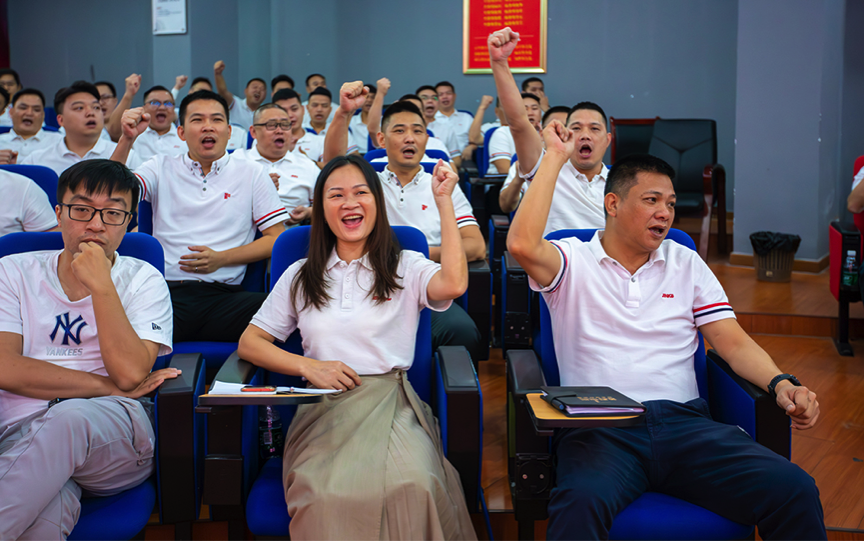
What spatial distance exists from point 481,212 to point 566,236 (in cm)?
199

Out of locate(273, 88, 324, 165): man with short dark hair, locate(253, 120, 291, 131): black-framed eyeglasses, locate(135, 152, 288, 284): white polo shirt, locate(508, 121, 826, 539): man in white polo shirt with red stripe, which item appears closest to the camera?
locate(508, 121, 826, 539): man in white polo shirt with red stripe

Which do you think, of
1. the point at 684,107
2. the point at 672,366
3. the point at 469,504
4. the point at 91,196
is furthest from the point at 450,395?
the point at 684,107

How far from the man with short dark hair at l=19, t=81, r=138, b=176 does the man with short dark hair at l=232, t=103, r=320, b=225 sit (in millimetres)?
648

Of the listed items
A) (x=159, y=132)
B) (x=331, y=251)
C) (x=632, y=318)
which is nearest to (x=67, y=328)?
(x=331, y=251)

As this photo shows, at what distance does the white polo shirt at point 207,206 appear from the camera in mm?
2543

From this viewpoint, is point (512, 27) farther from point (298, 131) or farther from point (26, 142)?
point (26, 142)

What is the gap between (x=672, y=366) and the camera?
1707mm

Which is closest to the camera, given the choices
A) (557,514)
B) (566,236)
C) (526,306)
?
(557,514)

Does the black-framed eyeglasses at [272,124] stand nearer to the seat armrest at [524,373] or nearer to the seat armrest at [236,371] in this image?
the seat armrest at [236,371]

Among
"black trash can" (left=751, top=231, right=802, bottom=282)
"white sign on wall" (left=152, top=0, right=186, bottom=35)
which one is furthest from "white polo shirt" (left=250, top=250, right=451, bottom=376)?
"white sign on wall" (left=152, top=0, right=186, bottom=35)

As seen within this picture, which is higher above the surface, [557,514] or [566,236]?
[566,236]

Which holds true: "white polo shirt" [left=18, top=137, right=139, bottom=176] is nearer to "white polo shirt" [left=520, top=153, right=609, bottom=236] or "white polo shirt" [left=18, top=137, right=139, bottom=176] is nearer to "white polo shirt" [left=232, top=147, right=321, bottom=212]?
"white polo shirt" [left=232, top=147, right=321, bottom=212]

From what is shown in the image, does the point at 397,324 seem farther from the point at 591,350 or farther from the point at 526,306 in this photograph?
the point at 526,306

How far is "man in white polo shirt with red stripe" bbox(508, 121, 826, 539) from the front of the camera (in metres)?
1.38
